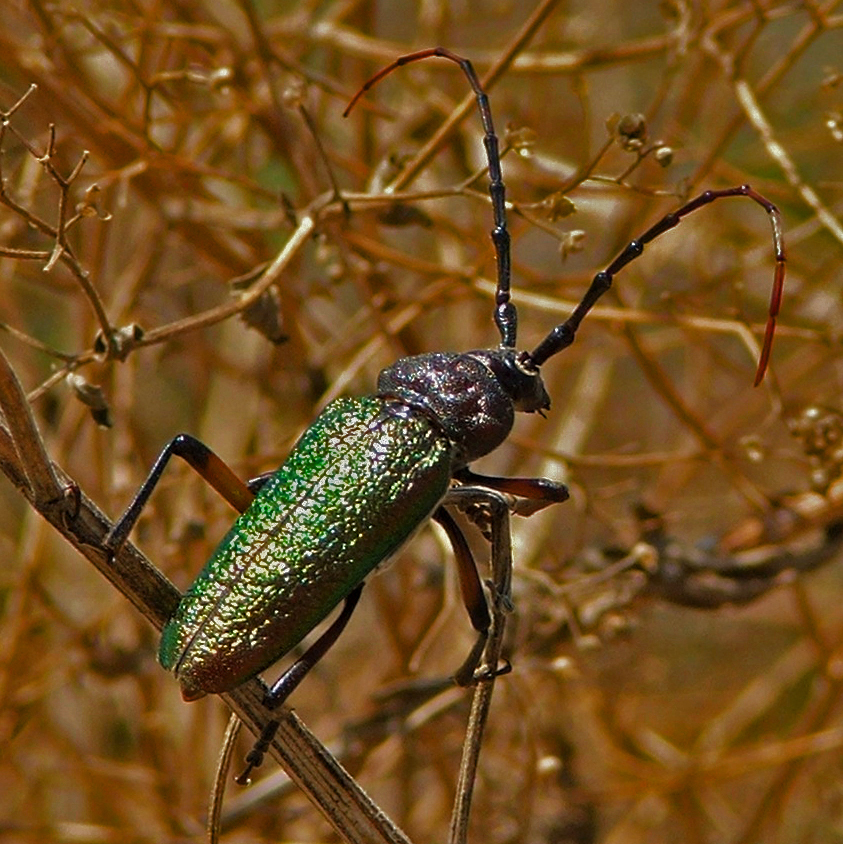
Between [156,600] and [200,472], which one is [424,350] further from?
[156,600]

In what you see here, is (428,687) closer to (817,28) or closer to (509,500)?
(509,500)

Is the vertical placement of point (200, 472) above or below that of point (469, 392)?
below

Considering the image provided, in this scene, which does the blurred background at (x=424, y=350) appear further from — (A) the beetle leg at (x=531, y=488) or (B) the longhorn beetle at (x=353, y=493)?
(A) the beetle leg at (x=531, y=488)

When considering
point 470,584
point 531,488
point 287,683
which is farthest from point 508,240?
point 287,683

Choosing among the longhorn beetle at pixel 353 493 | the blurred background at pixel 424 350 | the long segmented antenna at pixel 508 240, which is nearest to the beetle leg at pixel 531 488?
the longhorn beetle at pixel 353 493

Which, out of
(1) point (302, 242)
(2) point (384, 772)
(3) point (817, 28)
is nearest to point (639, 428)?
(2) point (384, 772)

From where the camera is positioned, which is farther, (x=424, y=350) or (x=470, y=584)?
(x=424, y=350)

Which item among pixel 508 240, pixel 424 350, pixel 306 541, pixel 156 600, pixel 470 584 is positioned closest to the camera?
pixel 156 600

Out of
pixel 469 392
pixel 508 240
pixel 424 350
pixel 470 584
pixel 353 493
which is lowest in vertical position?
pixel 470 584
